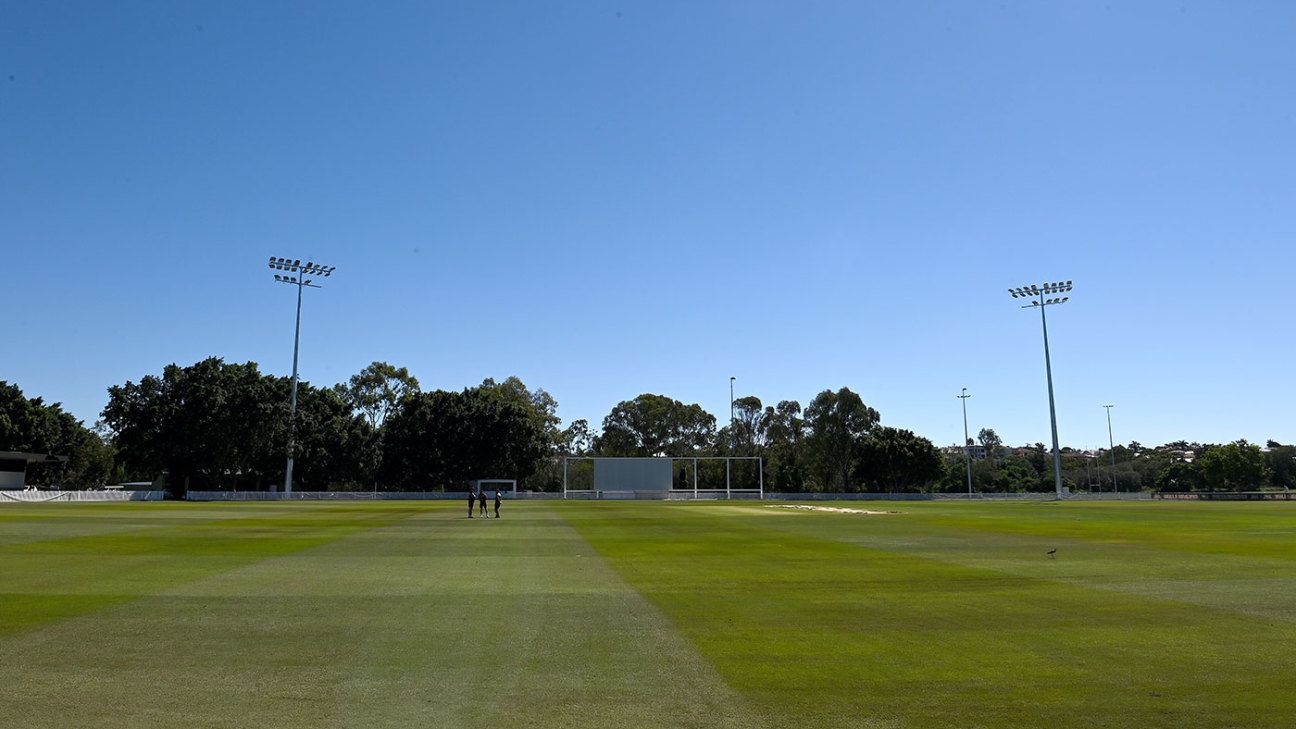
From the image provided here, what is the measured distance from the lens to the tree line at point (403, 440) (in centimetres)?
9125

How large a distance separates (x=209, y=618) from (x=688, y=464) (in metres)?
122

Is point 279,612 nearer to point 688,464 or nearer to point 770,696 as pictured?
point 770,696

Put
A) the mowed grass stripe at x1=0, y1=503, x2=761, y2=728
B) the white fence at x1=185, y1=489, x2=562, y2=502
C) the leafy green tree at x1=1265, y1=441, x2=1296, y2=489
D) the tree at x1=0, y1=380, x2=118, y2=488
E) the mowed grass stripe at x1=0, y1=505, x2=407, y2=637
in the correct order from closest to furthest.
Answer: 1. the mowed grass stripe at x1=0, y1=503, x2=761, y2=728
2. the mowed grass stripe at x1=0, y1=505, x2=407, y2=637
3. the white fence at x1=185, y1=489, x2=562, y2=502
4. the tree at x1=0, y1=380, x2=118, y2=488
5. the leafy green tree at x1=1265, y1=441, x2=1296, y2=489

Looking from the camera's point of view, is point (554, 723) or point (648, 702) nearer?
point (554, 723)

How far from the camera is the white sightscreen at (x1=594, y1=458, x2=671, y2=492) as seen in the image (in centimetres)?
9200

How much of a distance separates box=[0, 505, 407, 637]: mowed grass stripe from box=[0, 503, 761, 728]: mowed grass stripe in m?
0.79

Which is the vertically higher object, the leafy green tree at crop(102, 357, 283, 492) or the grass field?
the leafy green tree at crop(102, 357, 283, 492)

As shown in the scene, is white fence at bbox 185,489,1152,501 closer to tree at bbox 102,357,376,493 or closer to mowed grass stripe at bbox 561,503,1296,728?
tree at bbox 102,357,376,493

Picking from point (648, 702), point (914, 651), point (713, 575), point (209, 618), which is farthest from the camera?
point (713, 575)

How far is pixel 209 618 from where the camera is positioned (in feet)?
39.0

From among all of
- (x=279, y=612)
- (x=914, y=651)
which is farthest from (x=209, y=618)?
(x=914, y=651)

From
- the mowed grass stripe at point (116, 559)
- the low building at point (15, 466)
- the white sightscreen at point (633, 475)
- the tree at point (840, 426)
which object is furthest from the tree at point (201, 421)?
the tree at point (840, 426)

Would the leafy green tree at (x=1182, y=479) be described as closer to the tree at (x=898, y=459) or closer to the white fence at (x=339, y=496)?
the tree at (x=898, y=459)

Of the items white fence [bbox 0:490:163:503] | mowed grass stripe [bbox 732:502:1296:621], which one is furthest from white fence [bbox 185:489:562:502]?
mowed grass stripe [bbox 732:502:1296:621]
